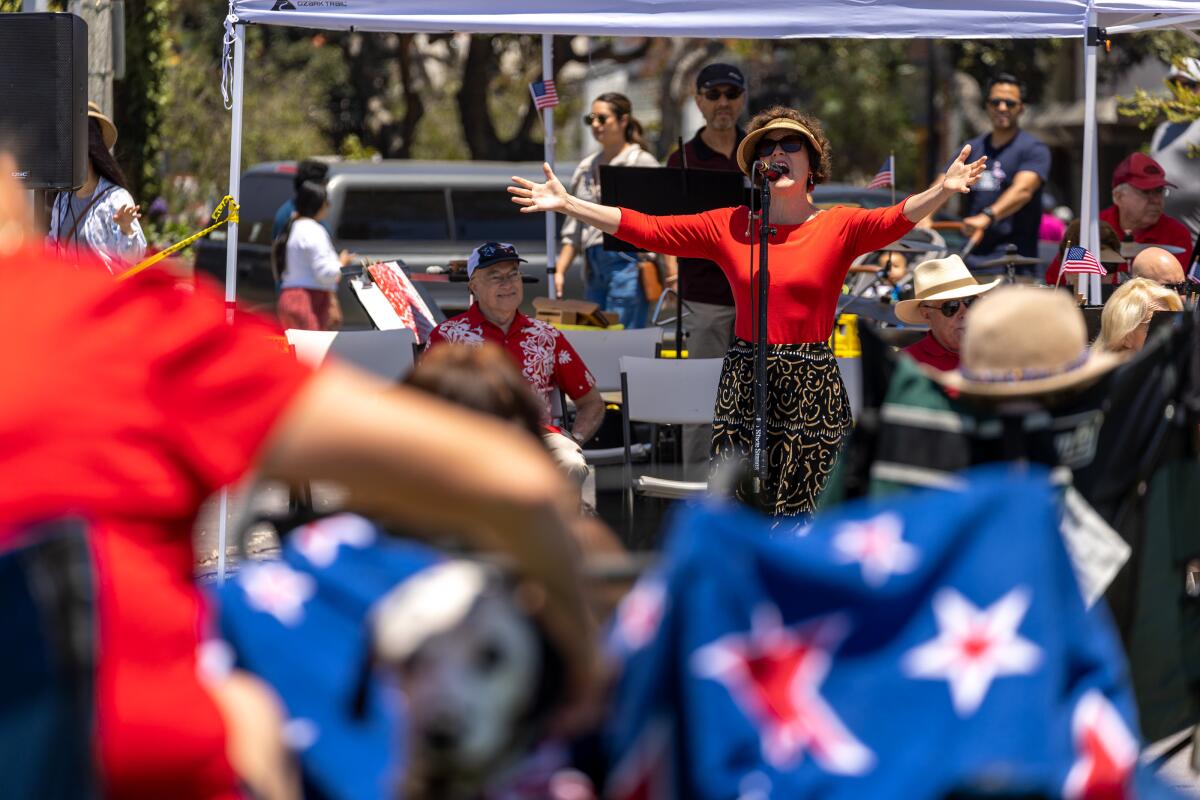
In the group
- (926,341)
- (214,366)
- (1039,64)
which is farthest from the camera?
(1039,64)

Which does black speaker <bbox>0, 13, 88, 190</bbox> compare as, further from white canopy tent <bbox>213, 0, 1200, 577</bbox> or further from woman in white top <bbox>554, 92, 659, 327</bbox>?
woman in white top <bbox>554, 92, 659, 327</bbox>

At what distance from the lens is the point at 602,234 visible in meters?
10.0

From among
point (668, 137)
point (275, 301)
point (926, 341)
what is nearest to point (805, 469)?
point (926, 341)

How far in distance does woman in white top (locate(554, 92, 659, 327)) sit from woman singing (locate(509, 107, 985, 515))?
11.4 feet

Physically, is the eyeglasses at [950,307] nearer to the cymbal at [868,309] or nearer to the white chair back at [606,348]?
the white chair back at [606,348]

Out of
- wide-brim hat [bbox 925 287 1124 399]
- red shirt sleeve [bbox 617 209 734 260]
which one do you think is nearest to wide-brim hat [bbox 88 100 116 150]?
red shirt sleeve [bbox 617 209 734 260]

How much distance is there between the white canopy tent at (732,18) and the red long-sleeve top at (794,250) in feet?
3.90

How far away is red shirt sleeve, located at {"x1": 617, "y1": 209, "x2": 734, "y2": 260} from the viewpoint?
641 cm

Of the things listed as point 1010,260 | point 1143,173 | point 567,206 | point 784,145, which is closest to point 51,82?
point 567,206

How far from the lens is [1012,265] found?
9688mm

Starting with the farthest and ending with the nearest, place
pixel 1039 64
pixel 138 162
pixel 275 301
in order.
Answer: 1. pixel 1039 64
2. pixel 138 162
3. pixel 275 301

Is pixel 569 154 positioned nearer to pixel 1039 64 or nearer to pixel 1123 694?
pixel 1039 64

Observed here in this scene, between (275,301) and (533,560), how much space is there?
12.0 m

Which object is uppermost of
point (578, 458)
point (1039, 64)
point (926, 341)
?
point (1039, 64)
